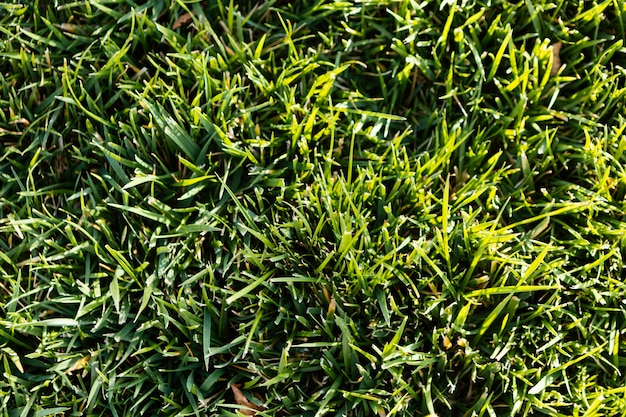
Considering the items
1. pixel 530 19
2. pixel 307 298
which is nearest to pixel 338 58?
pixel 530 19

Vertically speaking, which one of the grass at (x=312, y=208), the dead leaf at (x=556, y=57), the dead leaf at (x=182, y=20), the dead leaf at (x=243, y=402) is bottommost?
the dead leaf at (x=243, y=402)

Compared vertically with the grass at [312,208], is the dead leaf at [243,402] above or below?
below

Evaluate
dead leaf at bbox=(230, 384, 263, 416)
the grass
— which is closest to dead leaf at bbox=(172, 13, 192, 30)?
the grass

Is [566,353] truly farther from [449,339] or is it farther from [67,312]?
[67,312]

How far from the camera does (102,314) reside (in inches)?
71.4

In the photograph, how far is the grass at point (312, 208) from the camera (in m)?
1.80

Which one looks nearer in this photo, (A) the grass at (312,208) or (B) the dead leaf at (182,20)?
(A) the grass at (312,208)

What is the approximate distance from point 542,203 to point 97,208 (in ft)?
4.27

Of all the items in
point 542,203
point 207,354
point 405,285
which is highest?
point 542,203

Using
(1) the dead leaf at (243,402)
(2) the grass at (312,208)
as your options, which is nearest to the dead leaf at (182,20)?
(2) the grass at (312,208)

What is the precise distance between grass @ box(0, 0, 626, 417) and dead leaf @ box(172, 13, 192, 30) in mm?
26

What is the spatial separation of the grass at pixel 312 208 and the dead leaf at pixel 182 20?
0.03 m

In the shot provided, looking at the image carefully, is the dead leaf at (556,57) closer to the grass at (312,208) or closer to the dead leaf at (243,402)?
the grass at (312,208)

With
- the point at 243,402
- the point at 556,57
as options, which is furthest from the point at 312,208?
the point at 556,57
